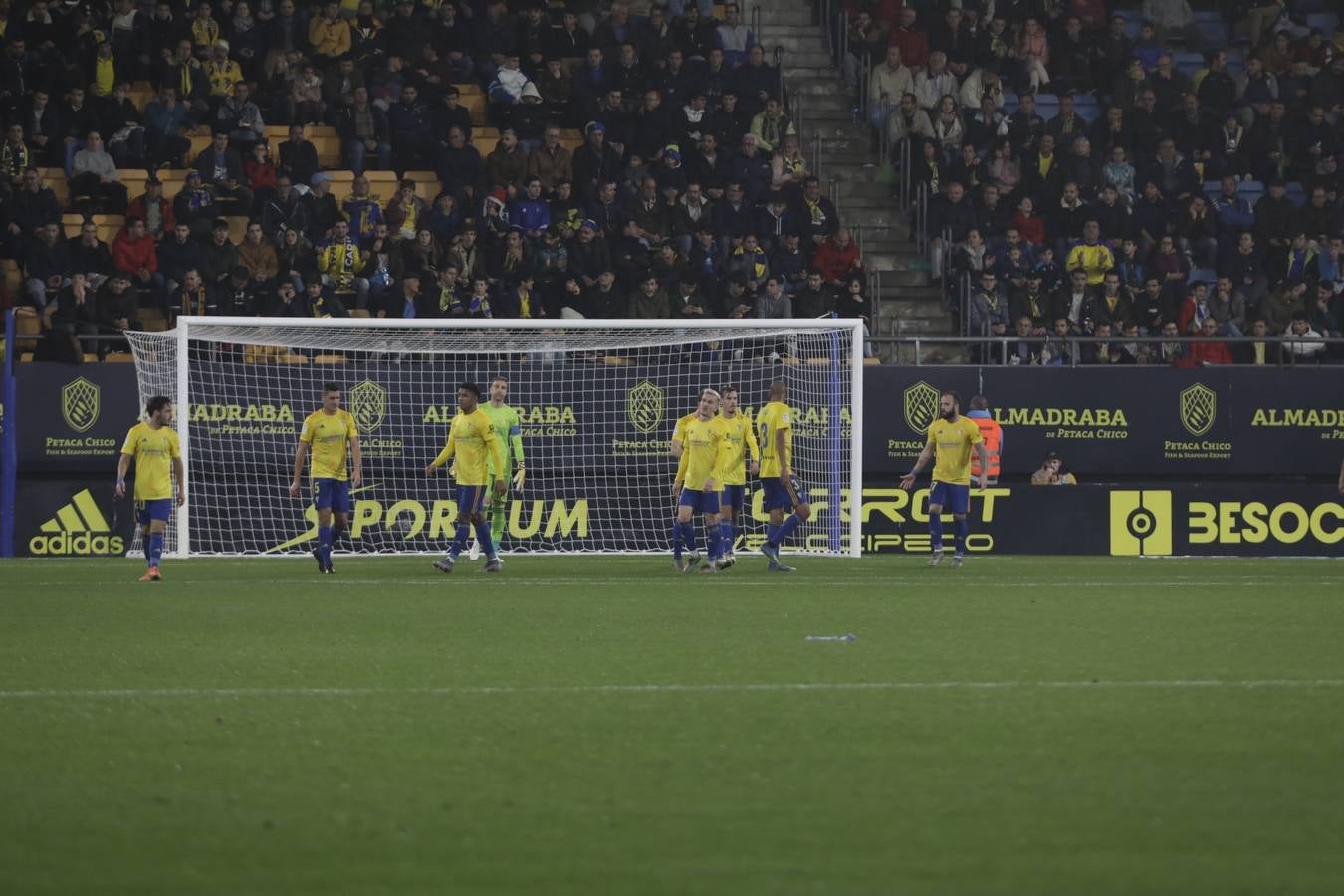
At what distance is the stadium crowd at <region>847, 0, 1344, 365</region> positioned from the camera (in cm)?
2483

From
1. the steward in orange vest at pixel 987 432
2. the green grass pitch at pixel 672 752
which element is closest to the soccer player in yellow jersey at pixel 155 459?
the green grass pitch at pixel 672 752

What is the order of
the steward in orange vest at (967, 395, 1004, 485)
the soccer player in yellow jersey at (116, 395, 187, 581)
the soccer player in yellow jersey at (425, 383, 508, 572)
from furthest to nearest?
1. the steward in orange vest at (967, 395, 1004, 485)
2. the soccer player in yellow jersey at (425, 383, 508, 572)
3. the soccer player in yellow jersey at (116, 395, 187, 581)

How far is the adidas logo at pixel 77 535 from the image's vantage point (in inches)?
888

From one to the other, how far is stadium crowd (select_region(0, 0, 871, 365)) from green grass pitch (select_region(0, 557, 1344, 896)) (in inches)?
393

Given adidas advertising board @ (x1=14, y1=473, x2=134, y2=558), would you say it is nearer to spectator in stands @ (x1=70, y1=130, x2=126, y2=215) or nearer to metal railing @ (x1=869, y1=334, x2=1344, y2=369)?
spectator in stands @ (x1=70, y1=130, x2=126, y2=215)

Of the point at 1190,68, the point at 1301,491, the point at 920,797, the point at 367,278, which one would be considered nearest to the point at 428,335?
the point at 367,278

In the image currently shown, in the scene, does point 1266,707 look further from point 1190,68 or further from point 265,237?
point 1190,68

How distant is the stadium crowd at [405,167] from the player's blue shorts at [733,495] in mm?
4523

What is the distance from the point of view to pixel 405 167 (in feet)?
82.3

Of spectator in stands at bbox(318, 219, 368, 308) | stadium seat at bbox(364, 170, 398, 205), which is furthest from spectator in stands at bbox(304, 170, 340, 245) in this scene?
stadium seat at bbox(364, 170, 398, 205)

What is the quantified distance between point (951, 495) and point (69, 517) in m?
10.5

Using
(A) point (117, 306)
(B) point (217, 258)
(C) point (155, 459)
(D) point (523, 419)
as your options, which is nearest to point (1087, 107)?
(D) point (523, 419)

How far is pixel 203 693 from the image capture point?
28.7 ft

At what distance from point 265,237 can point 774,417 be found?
26.0 ft
